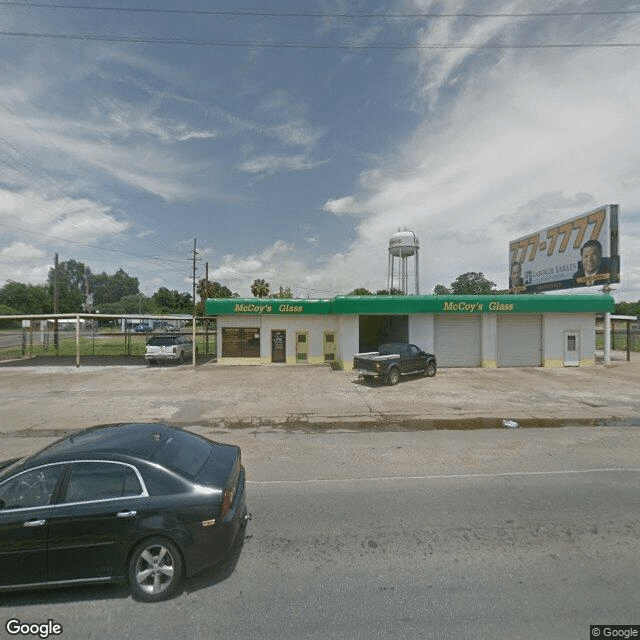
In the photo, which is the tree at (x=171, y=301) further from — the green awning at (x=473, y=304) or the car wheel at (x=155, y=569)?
the car wheel at (x=155, y=569)

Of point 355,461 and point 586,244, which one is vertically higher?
point 586,244

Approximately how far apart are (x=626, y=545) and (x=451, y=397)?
8.62 meters

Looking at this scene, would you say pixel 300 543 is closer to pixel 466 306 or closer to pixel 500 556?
pixel 500 556

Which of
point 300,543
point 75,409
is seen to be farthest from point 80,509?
point 75,409

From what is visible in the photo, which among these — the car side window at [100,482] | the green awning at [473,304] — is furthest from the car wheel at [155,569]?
the green awning at [473,304]

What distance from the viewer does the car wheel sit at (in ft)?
11.0

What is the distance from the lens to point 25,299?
90125 mm

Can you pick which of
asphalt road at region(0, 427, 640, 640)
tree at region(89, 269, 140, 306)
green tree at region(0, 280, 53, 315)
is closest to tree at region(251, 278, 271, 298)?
asphalt road at region(0, 427, 640, 640)

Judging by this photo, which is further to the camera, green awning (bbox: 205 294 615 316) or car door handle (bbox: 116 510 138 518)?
green awning (bbox: 205 294 615 316)

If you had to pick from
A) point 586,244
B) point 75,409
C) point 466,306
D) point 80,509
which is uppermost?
point 586,244

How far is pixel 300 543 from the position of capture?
418 centimetres

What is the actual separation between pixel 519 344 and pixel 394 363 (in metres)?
9.83

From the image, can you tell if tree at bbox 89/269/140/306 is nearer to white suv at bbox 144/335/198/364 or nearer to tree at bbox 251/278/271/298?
tree at bbox 251/278/271/298

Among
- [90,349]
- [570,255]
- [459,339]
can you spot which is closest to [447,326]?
[459,339]
